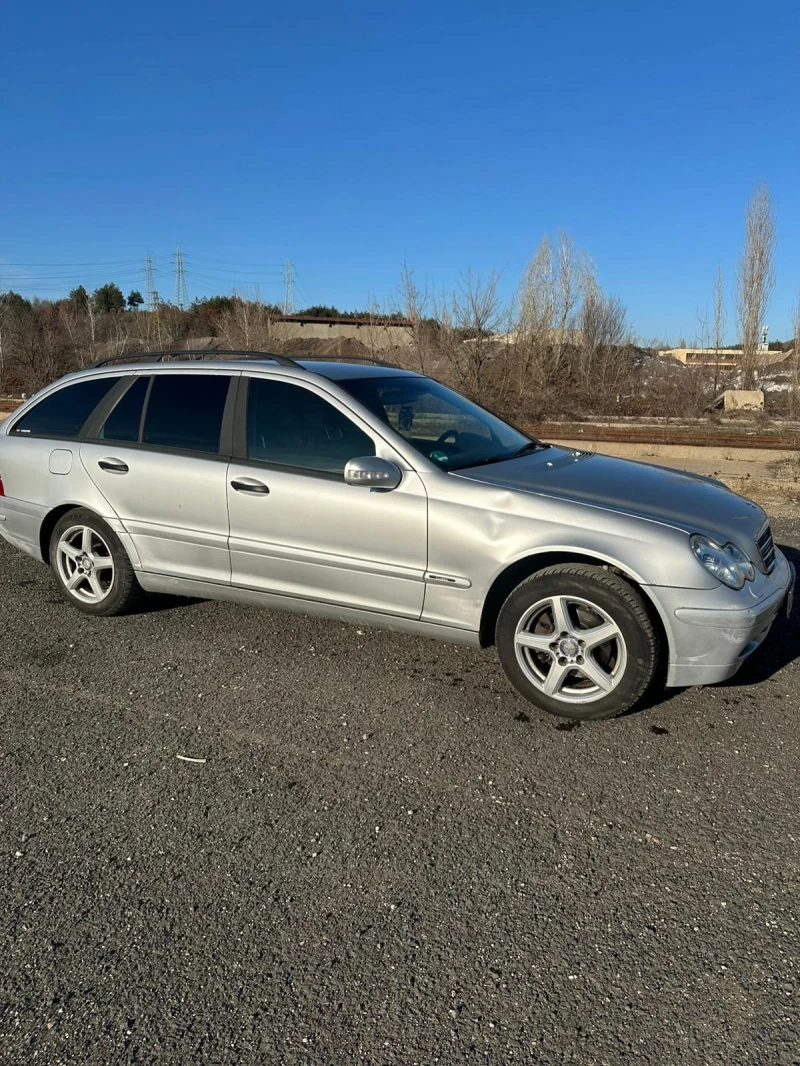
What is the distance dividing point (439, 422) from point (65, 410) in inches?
99.3

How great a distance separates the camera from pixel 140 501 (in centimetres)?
471

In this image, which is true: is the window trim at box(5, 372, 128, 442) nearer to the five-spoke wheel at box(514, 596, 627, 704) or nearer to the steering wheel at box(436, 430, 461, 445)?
the steering wheel at box(436, 430, 461, 445)

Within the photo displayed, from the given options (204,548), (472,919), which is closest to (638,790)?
(472,919)

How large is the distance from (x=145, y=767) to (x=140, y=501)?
1896mm

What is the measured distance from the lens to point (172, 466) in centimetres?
461

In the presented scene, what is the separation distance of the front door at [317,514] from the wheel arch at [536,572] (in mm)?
356

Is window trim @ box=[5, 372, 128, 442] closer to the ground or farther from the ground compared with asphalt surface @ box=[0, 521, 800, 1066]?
farther from the ground

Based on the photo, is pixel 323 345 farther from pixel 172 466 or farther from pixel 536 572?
pixel 536 572

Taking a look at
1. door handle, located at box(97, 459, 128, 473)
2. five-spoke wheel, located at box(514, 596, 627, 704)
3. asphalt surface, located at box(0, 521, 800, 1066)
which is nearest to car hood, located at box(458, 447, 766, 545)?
five-spoke wheel, located at box(514, 596, 627, 704)

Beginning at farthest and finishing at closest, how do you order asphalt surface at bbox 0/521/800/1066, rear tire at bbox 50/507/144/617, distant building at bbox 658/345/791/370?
distant building at bbox 658/345/791/370
rear tire at bbox 50/507/144/617
asphalt surface at bbox 0/521/800/1066

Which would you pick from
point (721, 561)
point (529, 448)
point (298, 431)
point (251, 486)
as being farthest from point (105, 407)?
point (721, 561)

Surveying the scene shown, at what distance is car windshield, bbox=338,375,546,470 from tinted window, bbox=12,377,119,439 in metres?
1.80

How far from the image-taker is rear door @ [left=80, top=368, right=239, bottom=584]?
4496mm

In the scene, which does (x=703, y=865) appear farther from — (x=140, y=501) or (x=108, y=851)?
(x=140, y=501)
